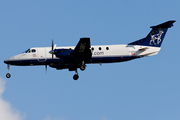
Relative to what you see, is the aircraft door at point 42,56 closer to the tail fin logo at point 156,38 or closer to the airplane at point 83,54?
the airplane at point 83,54

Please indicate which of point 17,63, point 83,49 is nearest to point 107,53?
point 83,49

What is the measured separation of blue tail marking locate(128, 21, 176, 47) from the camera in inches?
1363

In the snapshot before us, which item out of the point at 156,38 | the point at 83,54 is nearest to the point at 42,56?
the point at 83,54

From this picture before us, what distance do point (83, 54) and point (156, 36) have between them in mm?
9945

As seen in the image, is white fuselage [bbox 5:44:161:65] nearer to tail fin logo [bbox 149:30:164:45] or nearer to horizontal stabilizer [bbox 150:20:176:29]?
tail fin logo [bbox 149:30:164:45]

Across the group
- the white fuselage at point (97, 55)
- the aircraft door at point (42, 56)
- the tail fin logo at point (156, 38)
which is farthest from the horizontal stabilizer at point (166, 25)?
the aircraft door at point (42, 56)

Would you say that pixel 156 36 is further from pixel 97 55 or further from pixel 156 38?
pixel 97 55

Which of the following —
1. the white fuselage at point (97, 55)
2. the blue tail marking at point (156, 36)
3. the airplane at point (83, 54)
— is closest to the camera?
the airplane at point (83, 54)

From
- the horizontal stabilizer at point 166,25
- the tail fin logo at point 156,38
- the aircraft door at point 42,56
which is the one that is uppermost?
the horizontal stabilizer at point 166,25

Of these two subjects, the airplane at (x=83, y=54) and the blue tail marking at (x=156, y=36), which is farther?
the blue tail marking at (x=156, y=36)

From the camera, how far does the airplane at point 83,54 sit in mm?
31047

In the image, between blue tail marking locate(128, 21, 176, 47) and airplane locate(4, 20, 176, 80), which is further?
blue tail marking locate(128, 21, 176, 47)

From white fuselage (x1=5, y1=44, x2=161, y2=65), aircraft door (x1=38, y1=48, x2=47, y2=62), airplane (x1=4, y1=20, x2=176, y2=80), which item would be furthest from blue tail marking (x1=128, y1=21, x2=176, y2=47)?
aircraft door (x1=38, y1=48, x2=47, y2=62)

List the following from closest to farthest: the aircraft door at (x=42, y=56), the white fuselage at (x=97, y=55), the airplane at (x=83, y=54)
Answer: the airplane at (x=83, y=54)
the white fuselage at (x=97, y=55)
the aircraft door at (x=42, y=56)
